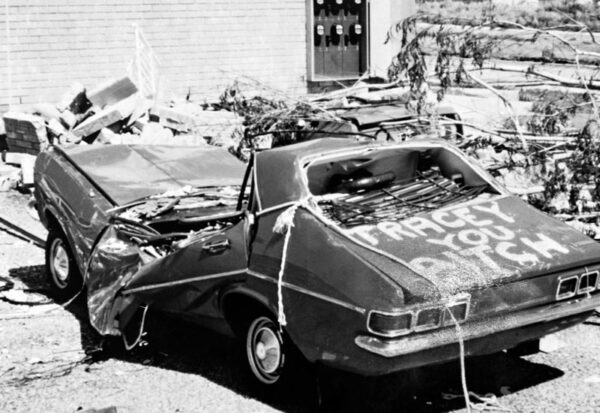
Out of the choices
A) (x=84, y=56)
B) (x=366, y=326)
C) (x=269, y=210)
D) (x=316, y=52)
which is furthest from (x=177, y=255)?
(x=316, y=52)

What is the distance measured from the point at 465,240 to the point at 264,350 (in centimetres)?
132

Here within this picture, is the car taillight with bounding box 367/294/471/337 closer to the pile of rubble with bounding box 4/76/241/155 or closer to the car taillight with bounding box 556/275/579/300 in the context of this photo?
the car taillight with bounding box 556/275/579/300

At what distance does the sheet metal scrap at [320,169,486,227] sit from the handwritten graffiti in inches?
4.7

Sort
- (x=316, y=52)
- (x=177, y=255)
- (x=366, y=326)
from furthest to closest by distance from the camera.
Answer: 1. (x=316, y=52)
2. (x=177, y=255)
3. (x=366, y=326)

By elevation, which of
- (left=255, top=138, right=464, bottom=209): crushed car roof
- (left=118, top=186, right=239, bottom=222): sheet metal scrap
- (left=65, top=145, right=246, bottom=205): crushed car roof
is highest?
(left=255, top=138, right=464, bottom=209): crushed car roof

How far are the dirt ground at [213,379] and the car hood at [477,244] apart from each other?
84 cm

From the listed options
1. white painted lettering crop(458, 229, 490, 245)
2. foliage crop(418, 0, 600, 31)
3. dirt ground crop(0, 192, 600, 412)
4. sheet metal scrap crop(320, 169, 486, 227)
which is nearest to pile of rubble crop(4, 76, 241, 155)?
dirt ground crop(0, 192, 600, 412)

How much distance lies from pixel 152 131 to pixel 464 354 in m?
7.97

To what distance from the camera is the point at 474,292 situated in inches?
197

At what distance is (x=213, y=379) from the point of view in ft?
19.9

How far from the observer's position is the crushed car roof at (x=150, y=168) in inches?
297

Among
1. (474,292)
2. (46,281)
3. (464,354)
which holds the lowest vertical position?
(46,281)

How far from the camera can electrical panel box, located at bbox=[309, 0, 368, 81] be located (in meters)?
16.2

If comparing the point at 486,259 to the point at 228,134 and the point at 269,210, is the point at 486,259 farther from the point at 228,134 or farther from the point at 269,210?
the point at 228,134
